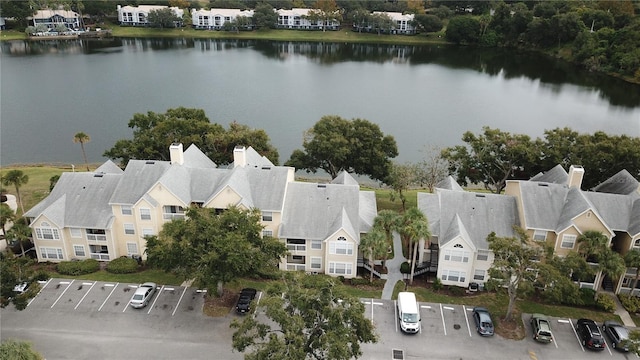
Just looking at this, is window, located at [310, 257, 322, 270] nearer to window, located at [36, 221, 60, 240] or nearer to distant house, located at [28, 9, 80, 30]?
window, located at [36, 221, 60, 240]

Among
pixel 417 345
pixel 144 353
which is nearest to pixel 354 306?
pixel 417 345

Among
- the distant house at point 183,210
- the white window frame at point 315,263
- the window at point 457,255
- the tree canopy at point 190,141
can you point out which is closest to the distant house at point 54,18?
the tree canopy at point 190,141

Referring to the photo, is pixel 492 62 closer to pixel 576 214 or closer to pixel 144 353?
pixel 576 214

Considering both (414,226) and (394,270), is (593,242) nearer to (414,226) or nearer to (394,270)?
(414,226)

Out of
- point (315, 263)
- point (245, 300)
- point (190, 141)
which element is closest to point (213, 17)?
point (190, 141)

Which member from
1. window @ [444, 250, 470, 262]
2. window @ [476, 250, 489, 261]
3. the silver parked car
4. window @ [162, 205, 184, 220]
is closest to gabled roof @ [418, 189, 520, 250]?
window @ [476, 250, 489, 261]

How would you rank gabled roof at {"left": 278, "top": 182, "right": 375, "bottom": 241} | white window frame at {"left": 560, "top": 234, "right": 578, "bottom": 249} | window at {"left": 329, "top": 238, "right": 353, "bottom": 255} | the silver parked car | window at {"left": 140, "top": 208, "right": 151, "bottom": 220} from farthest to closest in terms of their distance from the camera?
1. window at {"left": 140, "top": 208, "right": 151, "bottom": 220}
2. gabled roof at {"left": 278, "top": 182, "right": 375, "bottom": 241}
3. window at {"left": 329, "top": 238, "right": 353, "bottom": 255}
4. white window frame at {"left": 560, "top": 234, "right": 578, "bottom": 249}
5. the silver parked car
